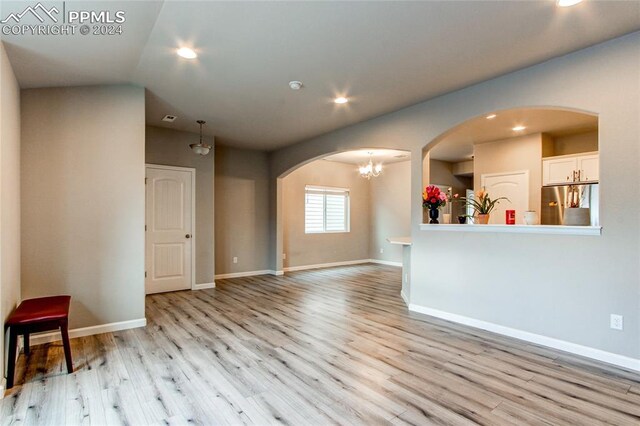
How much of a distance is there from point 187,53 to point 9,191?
1872mm

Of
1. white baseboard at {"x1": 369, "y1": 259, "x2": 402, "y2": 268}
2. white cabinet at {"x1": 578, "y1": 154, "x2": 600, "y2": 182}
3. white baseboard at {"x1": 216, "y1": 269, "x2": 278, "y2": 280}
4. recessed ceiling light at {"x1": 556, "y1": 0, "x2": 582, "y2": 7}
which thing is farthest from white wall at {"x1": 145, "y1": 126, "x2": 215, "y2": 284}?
white cabinet at {"x1": 578, "y1": 154, "x2": 600, "y2": 182}

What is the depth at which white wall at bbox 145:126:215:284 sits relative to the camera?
5.53 metres

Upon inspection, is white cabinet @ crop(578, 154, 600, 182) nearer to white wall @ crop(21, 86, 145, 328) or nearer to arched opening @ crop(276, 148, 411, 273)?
arched opening @ crop(276, 148, 411, 273)

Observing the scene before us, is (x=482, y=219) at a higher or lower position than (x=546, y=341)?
higher

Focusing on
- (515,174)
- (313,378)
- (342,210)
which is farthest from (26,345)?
(515,174)

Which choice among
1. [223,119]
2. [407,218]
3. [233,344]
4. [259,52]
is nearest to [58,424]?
[233,344]

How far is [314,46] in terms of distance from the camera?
285 cm

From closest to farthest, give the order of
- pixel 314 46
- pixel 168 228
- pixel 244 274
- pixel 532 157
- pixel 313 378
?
pixel 313 378, pixel 314 46, pixel 168 228, pixel 532 157, pixel 244 274

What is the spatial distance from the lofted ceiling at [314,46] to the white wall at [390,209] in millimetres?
4514

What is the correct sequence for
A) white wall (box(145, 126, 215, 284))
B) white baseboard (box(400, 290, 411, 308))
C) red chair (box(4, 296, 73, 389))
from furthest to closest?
white wall (box(145, 126, 215, 284)) → white baseboard (box(400, 290, 411, 308)) → red chair (box(4, 296, 73, 389))

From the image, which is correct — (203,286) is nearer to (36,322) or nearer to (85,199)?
(85,199)

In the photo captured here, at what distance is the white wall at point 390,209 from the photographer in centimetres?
838

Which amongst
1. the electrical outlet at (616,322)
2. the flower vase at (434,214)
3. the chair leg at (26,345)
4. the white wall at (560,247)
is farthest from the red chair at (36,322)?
the electrical outlet at (616,322)

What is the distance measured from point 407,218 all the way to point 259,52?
6235mm
